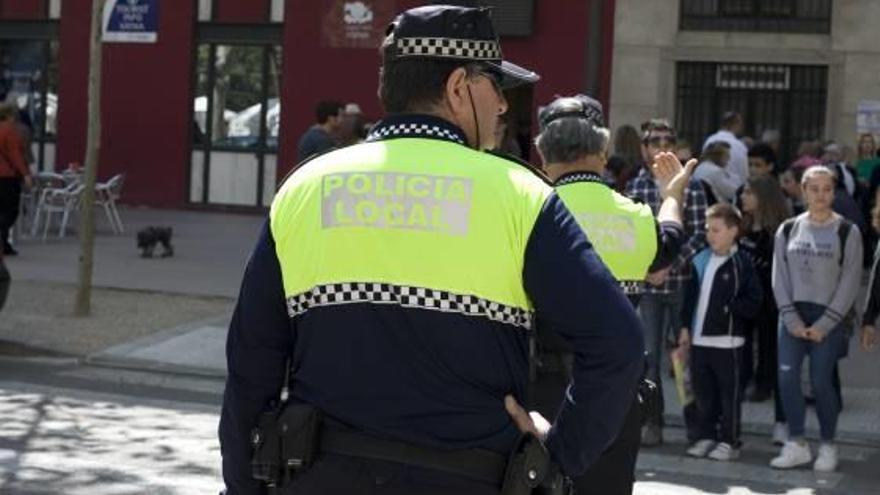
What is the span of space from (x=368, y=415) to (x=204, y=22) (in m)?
22.5

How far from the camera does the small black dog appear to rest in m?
18.4

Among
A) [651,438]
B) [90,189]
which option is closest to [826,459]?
[651,438]

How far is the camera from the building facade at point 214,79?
2354cm

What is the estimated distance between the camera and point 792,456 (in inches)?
373

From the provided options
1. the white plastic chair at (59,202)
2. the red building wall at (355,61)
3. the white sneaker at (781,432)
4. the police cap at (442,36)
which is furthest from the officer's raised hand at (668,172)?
the red building wall at (355,61)

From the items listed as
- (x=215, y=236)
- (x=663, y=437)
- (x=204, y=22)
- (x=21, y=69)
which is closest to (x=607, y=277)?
(x=663, y=437)

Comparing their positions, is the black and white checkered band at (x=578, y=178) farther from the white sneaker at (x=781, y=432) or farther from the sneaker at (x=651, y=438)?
the white sneaker at (x=781, y=432)

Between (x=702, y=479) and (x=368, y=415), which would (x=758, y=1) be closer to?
(x=702, y=479)

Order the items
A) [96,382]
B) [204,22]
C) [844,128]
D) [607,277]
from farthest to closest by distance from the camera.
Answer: [204,22], [844,128], [96,382], [607,277]

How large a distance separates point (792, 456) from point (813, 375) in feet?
1.62

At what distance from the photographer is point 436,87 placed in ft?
11.2

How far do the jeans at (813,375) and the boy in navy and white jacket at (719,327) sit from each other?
0.28 metres

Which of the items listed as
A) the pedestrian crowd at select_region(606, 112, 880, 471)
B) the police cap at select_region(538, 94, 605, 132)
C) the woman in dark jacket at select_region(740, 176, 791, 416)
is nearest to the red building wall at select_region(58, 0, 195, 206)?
the woman in dark jacket at select_region(740, 176, 791, 416)

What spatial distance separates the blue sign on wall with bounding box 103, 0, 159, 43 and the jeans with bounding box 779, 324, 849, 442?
24.8ft
